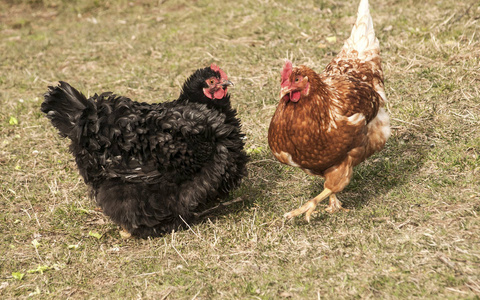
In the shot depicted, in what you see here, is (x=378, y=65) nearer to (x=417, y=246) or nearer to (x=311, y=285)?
(x=417, y=246)

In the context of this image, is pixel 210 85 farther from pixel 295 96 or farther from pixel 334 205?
pixel 334 205

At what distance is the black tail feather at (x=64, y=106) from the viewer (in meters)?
4.29

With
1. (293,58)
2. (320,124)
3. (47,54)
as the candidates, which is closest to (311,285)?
(320,124)

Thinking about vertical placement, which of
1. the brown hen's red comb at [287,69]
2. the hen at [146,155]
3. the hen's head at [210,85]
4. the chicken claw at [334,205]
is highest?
the brown hen's red comb at [287,69]

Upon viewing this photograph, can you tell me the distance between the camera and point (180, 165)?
4.21 metres

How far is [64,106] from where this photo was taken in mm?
4336

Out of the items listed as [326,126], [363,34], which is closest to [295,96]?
[326,126]

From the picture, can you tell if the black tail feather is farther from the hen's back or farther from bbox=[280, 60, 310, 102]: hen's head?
the hen's back

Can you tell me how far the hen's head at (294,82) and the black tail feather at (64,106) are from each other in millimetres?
1742

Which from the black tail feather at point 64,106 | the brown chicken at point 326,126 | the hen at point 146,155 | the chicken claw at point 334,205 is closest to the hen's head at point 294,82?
the brown chicken at point 326,126

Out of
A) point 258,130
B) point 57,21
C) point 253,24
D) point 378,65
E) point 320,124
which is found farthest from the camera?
point 57,21

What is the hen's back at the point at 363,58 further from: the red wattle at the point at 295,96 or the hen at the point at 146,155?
the hen at the point at 146,155

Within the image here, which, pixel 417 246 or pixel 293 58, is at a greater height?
pixel 293 58

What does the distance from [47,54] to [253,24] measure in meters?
3.71
